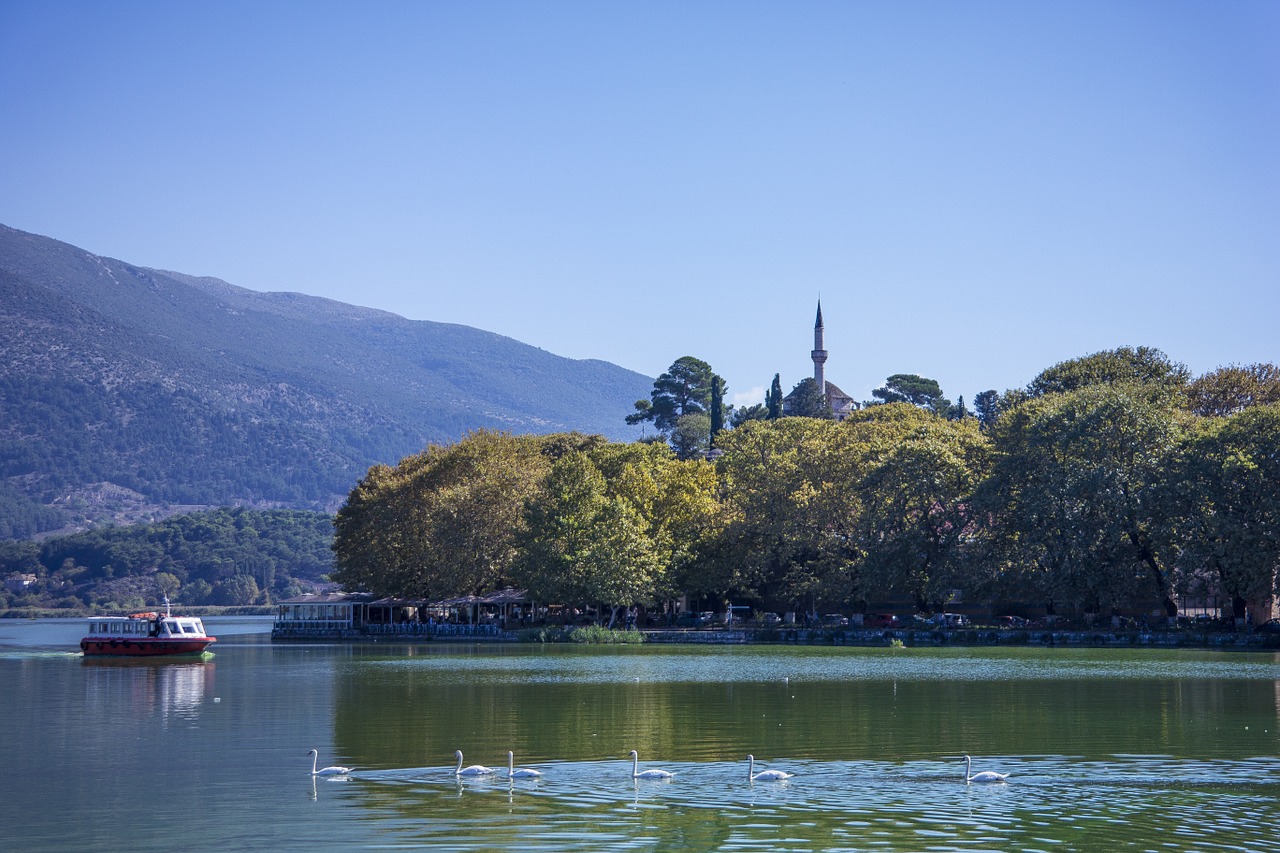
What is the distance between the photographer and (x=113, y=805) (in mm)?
24094

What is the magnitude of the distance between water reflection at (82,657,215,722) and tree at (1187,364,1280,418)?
6181 cm

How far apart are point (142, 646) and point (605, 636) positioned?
26.5 meters

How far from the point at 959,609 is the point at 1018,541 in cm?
1668

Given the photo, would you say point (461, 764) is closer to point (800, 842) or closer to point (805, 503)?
point (800, 842)

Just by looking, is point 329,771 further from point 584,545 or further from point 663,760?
A: point 584,545

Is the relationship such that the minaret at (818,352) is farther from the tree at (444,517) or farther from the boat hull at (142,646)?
the boat hull at (142,646)

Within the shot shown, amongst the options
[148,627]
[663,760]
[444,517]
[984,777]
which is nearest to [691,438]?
[444,517]

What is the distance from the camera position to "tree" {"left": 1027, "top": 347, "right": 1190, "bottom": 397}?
90.6m

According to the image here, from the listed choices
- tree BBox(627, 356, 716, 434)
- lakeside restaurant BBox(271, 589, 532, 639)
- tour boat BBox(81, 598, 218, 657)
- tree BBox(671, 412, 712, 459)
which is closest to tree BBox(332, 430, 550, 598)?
lakeside restaurant BBox(271, 589, 532, 639)

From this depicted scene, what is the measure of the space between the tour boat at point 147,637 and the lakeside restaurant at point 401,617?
81.9 ft

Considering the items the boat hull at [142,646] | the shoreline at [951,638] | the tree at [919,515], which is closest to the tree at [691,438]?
the shoreline at [951,638]

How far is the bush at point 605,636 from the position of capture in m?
84.9

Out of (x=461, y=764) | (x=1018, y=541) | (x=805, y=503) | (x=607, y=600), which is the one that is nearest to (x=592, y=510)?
(x=607, y=600)

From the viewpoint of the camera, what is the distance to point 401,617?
11594 cm
